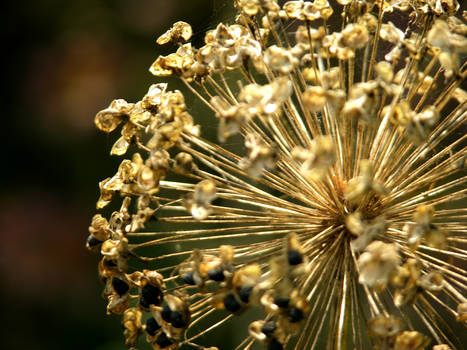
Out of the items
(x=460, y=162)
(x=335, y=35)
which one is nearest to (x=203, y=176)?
(x=335, y=35)

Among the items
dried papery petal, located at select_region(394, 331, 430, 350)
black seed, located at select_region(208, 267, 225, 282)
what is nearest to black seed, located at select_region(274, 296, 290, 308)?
black seed, located at select_region(208, 267, 225, 282)

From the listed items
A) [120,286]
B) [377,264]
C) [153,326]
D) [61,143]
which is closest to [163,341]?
[153,326]

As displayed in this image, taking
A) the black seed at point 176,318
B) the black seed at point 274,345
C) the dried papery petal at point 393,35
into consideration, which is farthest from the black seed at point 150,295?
the dried papery petal at point 393,35

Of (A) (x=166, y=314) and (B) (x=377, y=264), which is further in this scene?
(A) (x=166, y=314)

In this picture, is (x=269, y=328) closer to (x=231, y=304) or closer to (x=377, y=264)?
(x=231, y=304)

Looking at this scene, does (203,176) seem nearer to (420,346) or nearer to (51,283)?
(420,346)

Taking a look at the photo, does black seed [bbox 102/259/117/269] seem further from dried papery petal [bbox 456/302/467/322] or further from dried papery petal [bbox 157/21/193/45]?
dried papery petal [bbox 456/302/467/322]

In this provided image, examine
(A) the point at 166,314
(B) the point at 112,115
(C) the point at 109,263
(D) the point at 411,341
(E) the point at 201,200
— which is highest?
(B) the point at 112,115
